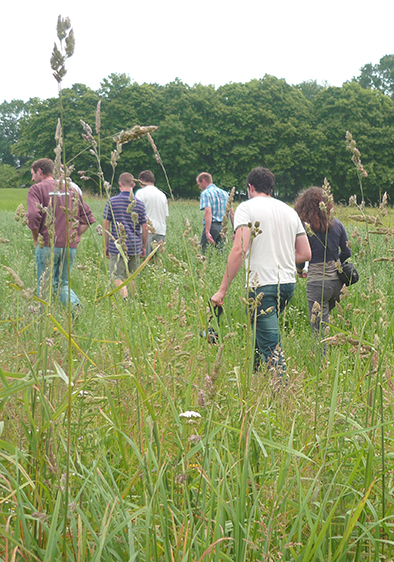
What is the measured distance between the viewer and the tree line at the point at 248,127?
54.2 m

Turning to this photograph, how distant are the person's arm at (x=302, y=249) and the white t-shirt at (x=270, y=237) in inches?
8.4

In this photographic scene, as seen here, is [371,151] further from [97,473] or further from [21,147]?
[97,473]

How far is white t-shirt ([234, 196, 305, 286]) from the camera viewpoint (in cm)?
409

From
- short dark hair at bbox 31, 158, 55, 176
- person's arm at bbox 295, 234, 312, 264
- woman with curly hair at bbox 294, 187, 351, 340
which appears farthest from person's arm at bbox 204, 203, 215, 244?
person's arm at bbox 295, 234, 312, 264

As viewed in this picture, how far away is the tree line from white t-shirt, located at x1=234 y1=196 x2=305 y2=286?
49371mm

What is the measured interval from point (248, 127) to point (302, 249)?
56614mm

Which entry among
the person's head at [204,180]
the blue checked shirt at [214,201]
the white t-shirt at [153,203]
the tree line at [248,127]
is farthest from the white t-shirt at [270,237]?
the tree line at [248,127]

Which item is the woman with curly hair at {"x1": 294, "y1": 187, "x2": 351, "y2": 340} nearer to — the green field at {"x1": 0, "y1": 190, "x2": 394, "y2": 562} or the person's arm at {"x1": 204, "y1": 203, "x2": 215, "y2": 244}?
the green field at {"x1": 0, "y1": 190, "x2": 394, "y2": 562}

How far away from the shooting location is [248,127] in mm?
58000

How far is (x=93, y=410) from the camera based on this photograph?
1768mm

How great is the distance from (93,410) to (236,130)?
5862cm

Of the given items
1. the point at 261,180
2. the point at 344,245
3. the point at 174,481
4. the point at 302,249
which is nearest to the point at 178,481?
the point at 174,481

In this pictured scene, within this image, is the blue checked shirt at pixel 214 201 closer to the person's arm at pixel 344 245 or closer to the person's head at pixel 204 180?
the person's head at pixel 204 180

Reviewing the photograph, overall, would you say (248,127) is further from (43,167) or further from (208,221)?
(43,167)
